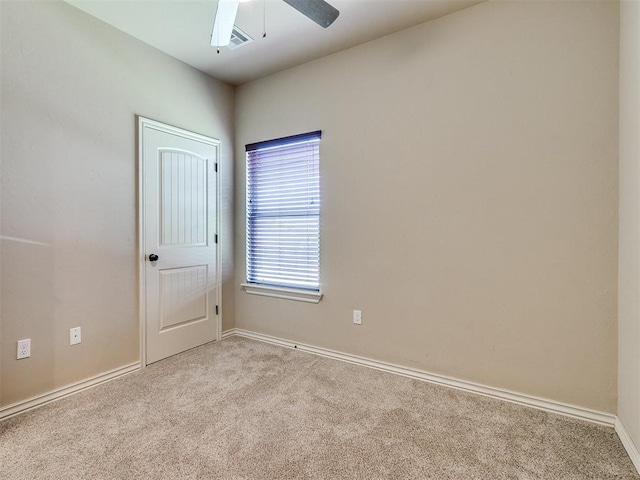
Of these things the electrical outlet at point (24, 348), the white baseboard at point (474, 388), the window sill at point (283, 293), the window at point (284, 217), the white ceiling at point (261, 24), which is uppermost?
the white ceiling at point (261, 24)

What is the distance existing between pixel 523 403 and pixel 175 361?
9.03 feet

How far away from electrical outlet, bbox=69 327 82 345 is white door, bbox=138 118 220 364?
1.56 feet

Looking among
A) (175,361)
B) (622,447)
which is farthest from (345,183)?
(622,447)

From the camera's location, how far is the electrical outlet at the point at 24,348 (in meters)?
2.05

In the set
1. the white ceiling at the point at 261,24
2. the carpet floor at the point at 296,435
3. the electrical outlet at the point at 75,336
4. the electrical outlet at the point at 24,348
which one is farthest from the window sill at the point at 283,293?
the white ceiling at the point at 261,24

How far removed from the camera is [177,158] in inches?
117

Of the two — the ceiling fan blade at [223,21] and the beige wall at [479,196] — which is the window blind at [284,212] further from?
the ceiling fan blade at [223,21]

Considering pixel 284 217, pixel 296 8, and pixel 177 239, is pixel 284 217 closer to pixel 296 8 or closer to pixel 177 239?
pixel 177 239

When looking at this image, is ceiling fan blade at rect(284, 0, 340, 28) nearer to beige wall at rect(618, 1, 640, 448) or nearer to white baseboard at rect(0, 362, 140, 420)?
beige wall at rect(618, 1, 640, 448)

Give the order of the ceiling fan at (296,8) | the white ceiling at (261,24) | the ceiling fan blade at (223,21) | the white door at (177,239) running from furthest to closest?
the white door at (177,239), the white ceiling at (261,24), the ceiling fan blade at (223,21), the ceiling fan at (296,8)

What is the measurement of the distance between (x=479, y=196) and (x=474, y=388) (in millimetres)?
1387

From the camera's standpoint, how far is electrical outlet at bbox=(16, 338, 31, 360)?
6.74ft

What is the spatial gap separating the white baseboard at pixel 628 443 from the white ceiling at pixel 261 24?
283cm

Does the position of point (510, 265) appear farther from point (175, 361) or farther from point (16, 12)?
point (16, 12)
